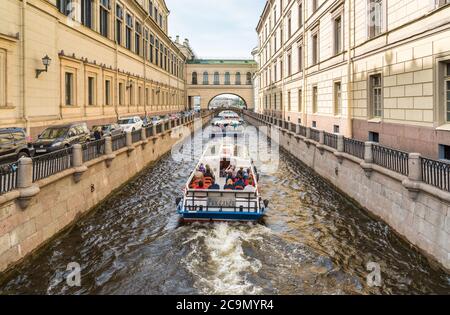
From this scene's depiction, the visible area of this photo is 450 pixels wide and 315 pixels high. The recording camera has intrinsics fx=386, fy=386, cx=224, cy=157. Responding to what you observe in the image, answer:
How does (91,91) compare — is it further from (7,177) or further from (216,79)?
(216,79)

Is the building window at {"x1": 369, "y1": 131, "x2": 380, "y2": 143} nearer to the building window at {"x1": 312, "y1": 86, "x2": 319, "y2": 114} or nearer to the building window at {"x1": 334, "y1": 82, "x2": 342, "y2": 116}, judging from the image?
the building window at {"x1": 334, "y1": 82, "x2": 342, "y2": 116}

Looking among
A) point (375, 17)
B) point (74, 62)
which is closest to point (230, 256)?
point (375, 17)

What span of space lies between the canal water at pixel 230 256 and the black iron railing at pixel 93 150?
81.9 inches

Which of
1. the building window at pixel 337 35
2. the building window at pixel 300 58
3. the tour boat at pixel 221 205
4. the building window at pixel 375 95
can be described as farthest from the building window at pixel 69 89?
the building window at pixel 300 58

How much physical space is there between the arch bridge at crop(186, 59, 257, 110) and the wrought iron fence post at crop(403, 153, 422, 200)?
83.7 meters

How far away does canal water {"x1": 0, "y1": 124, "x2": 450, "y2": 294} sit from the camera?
8.63 meters

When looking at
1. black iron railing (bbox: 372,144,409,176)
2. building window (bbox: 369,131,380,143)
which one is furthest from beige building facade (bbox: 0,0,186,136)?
building window (bbox: 369,131,380,143)

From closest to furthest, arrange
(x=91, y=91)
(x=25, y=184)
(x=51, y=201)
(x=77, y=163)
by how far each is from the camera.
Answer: (x=25, y=184), (x=51, y=201), (x=77, y=163), (x=91, y=91)

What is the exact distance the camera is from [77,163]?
13.5m

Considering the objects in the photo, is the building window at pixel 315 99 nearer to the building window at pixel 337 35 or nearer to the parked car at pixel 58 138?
the building window at pixel 337 35

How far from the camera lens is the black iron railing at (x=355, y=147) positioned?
1491 centimetres

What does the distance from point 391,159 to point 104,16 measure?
2703 cm

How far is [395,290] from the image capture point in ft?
27.8

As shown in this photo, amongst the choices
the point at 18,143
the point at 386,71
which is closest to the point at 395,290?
the point at 386,71
